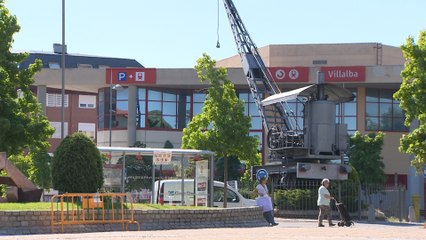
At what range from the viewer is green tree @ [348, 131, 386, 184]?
57375mm

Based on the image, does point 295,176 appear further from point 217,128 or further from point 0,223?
point 0,223

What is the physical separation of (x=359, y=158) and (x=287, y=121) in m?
11.9

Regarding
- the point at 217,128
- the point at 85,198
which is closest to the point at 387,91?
the point at 217,128

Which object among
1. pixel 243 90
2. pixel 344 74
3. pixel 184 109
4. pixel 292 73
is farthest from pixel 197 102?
pixel 344 74

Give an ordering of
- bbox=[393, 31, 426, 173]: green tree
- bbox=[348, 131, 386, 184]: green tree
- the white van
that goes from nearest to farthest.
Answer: the white van < bbox=[393, 31, 426, 173]: green tree < bbox=[348, 131, 386, 184]: green tree

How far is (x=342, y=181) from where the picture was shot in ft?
129

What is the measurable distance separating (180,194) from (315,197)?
9452mm

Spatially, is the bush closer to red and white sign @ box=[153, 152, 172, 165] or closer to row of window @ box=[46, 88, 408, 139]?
red and white sign @ box=[153, 152, 172, 165]

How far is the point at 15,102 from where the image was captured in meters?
32.5

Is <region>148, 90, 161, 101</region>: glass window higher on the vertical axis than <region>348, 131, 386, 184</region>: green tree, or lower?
higher

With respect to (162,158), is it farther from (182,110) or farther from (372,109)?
(182,110)

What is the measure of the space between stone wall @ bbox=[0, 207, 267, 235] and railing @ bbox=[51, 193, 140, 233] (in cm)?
13

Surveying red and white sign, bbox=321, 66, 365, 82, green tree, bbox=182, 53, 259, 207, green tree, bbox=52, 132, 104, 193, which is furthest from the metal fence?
red and white sign, bbox=321, 66, 365, 82

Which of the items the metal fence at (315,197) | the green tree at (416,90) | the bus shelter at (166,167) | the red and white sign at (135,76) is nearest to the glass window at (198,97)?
the red and white sign at (135,76)
